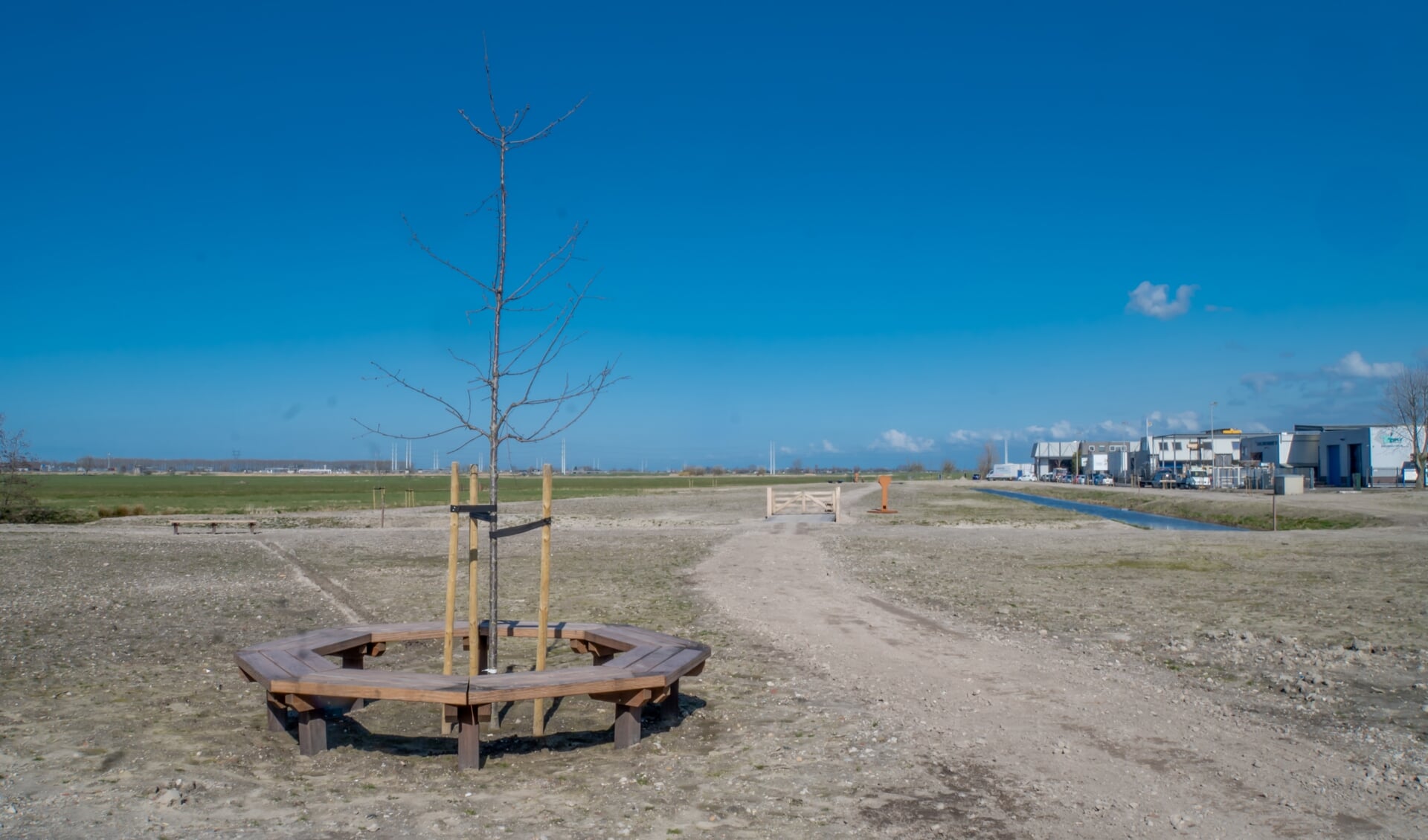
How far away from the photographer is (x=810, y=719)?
272 inches

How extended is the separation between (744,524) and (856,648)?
2323 centimetres

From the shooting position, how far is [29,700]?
24.4ft

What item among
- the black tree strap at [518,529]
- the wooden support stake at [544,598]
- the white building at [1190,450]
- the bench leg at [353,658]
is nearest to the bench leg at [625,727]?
the wooden support stake at [544,598]

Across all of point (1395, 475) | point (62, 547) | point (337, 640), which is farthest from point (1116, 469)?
point (337, 640)

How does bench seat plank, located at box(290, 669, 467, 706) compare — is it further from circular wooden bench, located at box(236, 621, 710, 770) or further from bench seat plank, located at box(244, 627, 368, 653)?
bench seat plank, located at box(244, 627, 368, 653)

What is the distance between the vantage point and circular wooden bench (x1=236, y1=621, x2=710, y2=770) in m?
5.64

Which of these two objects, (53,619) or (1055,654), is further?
(53,619)

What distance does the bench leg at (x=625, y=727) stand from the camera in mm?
6223

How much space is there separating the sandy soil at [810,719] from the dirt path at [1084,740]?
0.03 m

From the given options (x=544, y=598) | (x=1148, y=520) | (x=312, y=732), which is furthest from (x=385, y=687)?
(x=1148, y=520)

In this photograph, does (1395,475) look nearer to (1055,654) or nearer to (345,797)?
(1055,654)

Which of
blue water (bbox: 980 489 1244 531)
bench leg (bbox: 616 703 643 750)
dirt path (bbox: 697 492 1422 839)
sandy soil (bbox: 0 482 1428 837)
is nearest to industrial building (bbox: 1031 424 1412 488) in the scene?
blue water (bbox: 980 489 1244 531)

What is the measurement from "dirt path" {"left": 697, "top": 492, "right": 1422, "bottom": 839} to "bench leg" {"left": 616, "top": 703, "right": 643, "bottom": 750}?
6.14ft

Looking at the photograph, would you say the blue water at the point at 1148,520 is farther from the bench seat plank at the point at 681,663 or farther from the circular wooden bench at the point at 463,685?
the circular wooden bench at the point at 463,685
